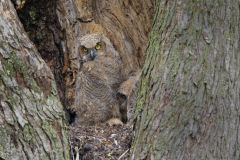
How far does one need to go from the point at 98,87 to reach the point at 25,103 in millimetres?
1582

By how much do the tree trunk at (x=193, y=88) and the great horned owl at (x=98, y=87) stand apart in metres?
1.42

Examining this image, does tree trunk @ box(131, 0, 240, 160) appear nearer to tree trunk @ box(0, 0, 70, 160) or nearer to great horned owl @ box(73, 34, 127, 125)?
tree trunk @ box(0, 0, 70, 160)

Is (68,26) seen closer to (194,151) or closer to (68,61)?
(68,61)

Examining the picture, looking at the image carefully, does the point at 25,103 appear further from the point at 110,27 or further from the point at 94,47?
the point at 110,27

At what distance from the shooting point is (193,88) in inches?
96.3

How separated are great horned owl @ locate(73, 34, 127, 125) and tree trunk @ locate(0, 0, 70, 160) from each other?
1.35 metres

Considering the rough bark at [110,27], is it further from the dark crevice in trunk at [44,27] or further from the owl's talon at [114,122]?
the owl's talon at [114,122]

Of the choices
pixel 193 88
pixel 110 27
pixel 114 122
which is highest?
pixel 110 27

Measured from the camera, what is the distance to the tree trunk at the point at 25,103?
2.38 metres

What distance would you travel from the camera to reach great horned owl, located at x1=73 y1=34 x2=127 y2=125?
3967 mm

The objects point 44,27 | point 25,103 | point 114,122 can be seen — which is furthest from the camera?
point 114,122

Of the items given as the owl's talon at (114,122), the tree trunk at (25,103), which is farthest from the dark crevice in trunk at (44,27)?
the tree trunk at (25,103)

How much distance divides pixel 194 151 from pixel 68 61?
176 centimetres

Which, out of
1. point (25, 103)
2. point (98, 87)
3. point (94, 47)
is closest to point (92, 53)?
point (94, 47)
